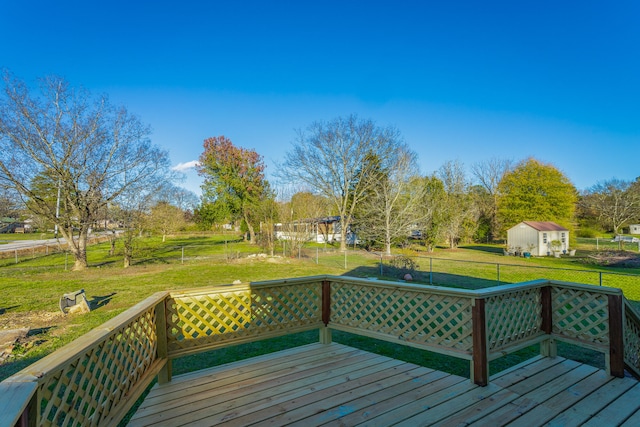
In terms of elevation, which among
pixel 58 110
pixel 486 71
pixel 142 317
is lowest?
pixel 142 317

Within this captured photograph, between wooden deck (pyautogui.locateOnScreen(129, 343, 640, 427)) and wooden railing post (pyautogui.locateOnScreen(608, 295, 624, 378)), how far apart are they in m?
0.12

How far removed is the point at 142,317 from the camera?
293 centimetres

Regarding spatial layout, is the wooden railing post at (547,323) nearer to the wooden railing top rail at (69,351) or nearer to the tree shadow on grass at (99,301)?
the wooden railing top rail at (69,351)

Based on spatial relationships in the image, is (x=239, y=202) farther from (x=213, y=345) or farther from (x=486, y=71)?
(x=213, y=345)

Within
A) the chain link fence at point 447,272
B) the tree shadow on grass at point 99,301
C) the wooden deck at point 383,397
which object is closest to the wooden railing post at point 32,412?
the wooden deck at point 383,397

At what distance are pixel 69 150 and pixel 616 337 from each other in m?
17.1

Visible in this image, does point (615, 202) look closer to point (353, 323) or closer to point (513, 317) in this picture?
point (513, 317)

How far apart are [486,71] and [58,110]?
18.4 m

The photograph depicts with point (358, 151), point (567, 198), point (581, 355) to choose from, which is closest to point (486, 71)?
point (358, 151)

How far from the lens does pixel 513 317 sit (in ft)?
11.8

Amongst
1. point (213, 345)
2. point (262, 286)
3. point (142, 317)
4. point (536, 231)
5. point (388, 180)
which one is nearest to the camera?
point (142, 317)

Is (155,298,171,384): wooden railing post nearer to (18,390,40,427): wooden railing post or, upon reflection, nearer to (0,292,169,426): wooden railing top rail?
(0,292,169,426): wooden railing top rail

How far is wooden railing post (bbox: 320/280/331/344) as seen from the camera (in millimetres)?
4547

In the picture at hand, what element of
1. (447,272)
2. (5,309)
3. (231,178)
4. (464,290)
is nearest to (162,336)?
(464,290)
